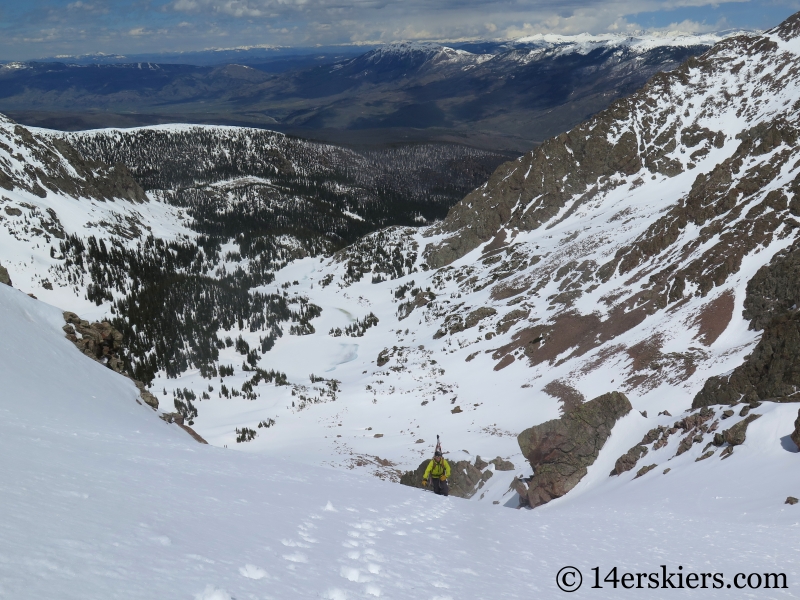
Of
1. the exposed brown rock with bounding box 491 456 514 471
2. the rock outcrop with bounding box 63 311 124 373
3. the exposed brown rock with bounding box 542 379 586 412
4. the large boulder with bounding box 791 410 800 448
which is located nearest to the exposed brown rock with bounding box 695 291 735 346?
the exposed brown rock with bounding box 542 379 586 412

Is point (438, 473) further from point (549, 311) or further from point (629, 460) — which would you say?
point (549, 311)

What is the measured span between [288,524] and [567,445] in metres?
17.6

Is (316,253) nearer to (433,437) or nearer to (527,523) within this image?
(433,437)

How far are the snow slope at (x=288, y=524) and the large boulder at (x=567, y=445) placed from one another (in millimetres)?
3402

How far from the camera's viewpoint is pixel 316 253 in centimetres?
15900

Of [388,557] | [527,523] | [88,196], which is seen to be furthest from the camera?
[88,196]

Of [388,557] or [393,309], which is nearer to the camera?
[388,557]

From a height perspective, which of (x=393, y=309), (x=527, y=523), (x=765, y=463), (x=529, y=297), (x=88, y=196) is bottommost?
(x=527, y=523)

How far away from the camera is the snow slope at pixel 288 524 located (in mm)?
7332

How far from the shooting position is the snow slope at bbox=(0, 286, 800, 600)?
289 inches

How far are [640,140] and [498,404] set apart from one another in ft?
241

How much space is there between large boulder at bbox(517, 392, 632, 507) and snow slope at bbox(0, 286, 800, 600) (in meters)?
3.40

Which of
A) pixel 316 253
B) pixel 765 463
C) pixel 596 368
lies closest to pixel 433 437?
pixel 596 368

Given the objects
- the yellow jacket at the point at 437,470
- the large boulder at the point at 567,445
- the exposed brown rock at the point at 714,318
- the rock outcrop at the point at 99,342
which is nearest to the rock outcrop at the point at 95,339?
the rock outcrop at the point at 99,342
